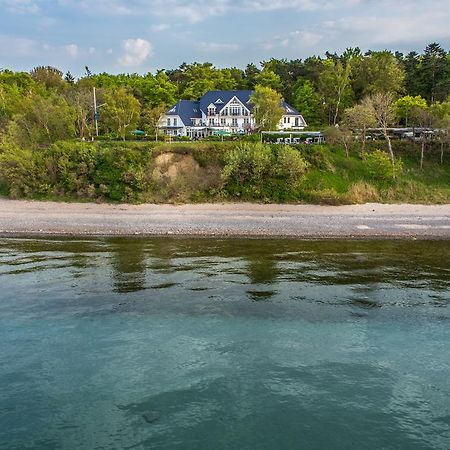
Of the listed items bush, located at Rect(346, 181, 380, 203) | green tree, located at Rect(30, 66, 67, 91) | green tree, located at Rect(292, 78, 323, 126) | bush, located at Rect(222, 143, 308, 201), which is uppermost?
green tree, located at Rect(30, 66, 67, 91)

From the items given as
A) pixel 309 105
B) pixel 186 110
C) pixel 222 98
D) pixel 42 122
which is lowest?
pixel 42 122

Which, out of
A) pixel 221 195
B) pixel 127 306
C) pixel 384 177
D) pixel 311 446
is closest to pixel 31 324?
pixel 127 306

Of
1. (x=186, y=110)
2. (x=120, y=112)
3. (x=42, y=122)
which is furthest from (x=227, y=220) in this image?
(x=186, y=110)

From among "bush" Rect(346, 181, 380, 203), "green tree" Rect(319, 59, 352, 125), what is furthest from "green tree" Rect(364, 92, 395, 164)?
"green tree" Rect(319, 59, 352, 125)

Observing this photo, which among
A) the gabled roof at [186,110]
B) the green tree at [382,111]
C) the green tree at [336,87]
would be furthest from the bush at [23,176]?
the green tree at [336,87]

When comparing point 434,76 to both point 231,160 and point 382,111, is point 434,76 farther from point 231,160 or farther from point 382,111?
point 231,160

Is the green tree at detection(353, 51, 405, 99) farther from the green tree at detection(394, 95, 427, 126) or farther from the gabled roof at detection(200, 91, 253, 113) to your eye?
the gabled roof at detection(200, 91, 253, 113)

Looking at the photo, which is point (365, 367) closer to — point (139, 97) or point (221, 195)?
point (221, 195)
